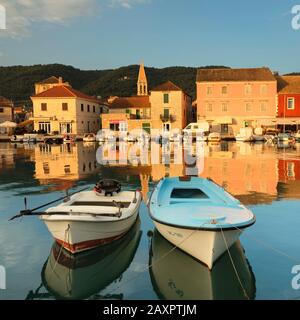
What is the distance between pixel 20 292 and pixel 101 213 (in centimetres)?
244

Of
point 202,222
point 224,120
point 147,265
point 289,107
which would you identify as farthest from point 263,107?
point 202,222

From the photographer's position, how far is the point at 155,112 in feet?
194

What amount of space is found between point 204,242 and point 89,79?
136754 mm

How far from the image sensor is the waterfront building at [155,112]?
192 feet

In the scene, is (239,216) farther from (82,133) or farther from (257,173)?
(82,133)

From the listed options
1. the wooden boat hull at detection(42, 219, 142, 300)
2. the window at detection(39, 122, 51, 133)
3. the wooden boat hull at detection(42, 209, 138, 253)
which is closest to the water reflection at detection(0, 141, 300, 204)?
the wooden boat hull at detection(42, 219, 142, 300)

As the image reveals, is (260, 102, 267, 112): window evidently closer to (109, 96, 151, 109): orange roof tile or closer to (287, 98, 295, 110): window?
(287, 98, 295, 110): window

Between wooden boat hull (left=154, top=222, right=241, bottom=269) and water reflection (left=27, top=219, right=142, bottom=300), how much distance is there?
1.44 meters

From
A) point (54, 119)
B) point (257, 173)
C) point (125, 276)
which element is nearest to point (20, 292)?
point (125, 276)

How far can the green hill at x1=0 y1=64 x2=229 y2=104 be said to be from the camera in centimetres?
11662

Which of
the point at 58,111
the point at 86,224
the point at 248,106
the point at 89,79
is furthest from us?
the point at 89,79

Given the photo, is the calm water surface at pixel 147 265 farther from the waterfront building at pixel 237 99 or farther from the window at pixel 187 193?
the waterfront building at pixel 237 99

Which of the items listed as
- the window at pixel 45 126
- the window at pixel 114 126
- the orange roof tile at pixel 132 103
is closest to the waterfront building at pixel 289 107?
the orange roof tile at pixel 132 103

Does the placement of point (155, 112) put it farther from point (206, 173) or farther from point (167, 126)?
point (206, 173)
